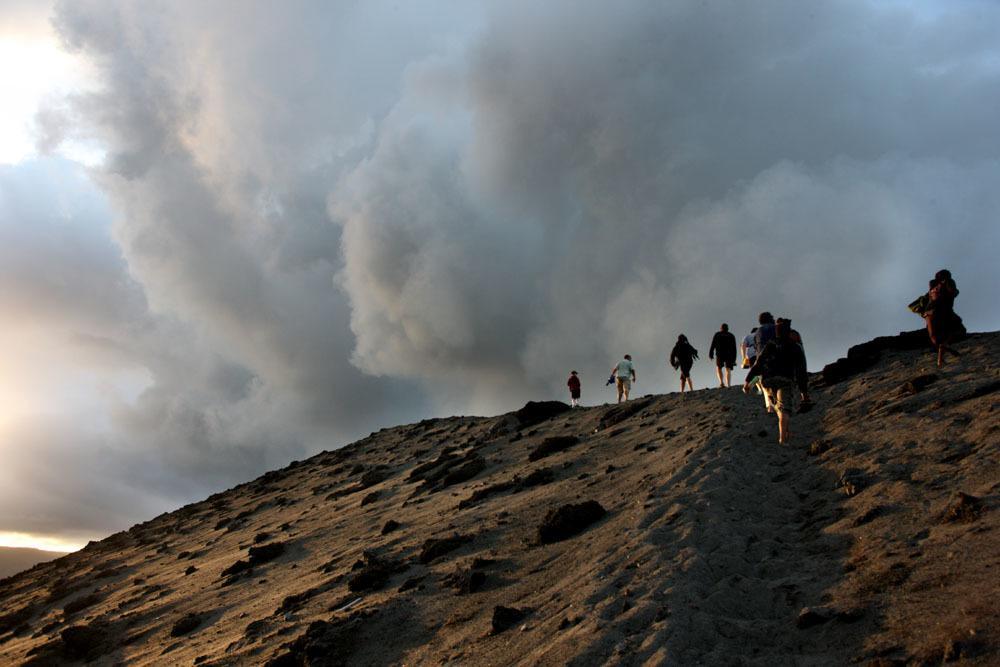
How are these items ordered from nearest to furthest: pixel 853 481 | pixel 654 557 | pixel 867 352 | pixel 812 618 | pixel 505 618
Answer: pixel 812 618, pixel 505 618, pixel 654 557, pixel 853 481, pixel 867 352

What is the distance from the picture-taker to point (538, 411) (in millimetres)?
27750

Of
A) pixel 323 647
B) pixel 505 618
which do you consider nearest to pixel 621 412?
pixel 505 618

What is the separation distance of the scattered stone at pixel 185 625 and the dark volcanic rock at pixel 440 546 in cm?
558

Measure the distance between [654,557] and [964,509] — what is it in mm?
3745

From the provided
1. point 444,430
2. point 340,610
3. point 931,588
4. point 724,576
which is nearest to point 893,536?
point 931,588

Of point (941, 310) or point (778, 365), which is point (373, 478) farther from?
point (941, 310)

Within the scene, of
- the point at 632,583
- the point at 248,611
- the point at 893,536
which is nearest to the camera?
the point at 893,536

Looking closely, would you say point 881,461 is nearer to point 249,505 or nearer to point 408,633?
point 408,633

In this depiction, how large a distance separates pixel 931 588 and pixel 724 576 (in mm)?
2335

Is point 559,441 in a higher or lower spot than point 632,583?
higher

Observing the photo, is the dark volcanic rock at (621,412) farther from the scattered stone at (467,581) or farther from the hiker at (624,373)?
the scattered stone at (467,581)

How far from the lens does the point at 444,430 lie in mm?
33625

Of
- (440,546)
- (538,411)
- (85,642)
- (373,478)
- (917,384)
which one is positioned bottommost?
(85,642)

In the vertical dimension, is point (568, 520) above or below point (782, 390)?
below
